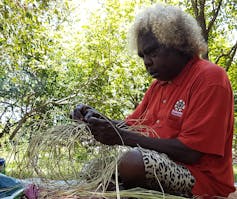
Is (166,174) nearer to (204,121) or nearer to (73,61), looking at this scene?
(204,121)

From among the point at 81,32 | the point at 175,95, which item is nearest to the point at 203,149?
the point at 175,95

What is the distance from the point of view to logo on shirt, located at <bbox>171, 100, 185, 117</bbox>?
5.86ft

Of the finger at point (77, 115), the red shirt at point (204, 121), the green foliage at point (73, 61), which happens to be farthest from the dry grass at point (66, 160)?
the green foliage at point (73, 61)

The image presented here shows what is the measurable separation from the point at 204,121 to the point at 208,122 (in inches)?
0.7

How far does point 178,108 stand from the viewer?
5.92 feet

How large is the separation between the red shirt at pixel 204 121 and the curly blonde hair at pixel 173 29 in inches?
3.9

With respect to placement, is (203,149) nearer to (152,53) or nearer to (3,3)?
(152,53)

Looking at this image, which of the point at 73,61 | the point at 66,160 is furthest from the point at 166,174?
the point at 73,61

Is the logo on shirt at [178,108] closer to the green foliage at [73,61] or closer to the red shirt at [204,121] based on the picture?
the red shirt at [204,121]

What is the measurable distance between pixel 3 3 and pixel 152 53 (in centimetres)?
177

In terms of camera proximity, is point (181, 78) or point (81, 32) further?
point (81, 32)

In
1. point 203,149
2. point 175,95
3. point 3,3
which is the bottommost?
point 203,149

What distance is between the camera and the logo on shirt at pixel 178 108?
1.79m

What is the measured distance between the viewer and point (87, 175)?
1.83 meters
